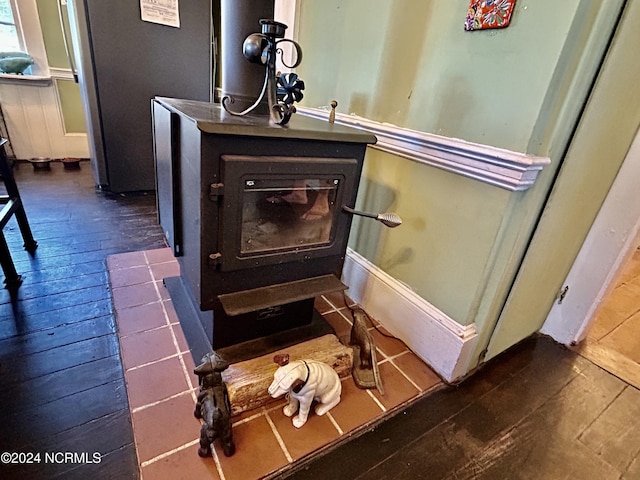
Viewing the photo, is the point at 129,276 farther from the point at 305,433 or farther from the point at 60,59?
the point at 60,59

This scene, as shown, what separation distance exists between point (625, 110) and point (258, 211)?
1187mm

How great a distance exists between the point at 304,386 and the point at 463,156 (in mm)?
834

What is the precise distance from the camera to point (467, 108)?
107 centimetres

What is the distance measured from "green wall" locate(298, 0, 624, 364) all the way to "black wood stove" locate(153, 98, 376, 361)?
304 millimetres

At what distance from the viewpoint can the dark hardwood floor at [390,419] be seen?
36.6 inches

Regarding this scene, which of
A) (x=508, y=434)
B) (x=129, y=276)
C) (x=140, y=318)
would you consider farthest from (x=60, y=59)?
(x=508, y=434)

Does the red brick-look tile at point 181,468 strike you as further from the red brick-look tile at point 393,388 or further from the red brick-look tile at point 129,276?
the red brick-look tile at point 129,276

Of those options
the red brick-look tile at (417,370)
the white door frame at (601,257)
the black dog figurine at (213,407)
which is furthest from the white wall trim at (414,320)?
the black dog figurine at (213,407)

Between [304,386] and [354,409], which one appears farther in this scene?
[354,409]

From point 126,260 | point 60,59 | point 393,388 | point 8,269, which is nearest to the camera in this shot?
point 393,388

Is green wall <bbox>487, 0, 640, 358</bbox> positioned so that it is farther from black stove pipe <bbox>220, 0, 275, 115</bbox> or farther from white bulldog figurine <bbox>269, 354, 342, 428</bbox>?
black stove pipe <bbox>220, 0, 275, 115</bbox>

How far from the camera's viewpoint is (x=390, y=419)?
1.10 m

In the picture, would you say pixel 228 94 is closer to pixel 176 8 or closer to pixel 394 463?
pixel 394 463

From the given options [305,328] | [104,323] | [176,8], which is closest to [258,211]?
[305,328]
